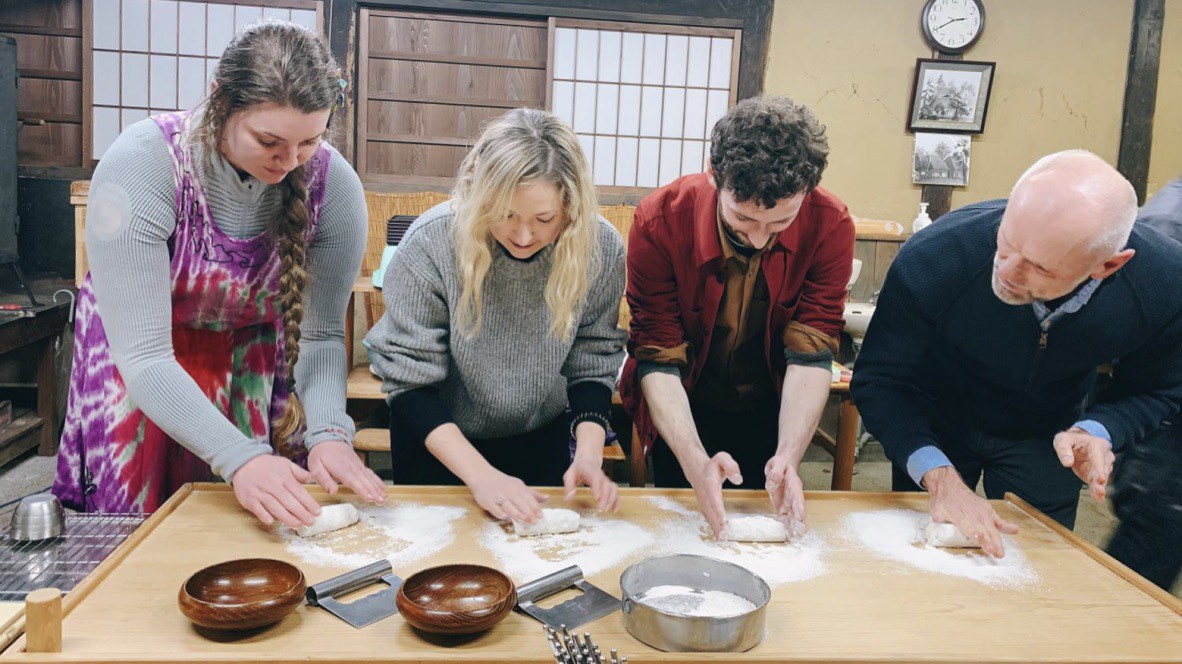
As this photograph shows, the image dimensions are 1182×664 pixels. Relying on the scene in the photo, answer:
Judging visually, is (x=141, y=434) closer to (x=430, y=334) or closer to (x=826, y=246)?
(x=430, y=334)

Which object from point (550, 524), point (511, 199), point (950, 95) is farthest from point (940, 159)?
point (550, 524)

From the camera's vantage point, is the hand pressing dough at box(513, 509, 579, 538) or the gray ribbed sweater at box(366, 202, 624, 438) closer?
the hand pressing dough at box(513, 509, 579, 538)

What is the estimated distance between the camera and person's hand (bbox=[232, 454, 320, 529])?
4.90 ft

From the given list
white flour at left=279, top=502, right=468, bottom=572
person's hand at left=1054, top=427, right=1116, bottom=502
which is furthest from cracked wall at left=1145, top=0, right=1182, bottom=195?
white flour at left=279, top=502, right=468, bottom=572

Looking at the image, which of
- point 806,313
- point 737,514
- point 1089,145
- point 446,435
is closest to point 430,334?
point 446,435

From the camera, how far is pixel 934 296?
6.21 feet

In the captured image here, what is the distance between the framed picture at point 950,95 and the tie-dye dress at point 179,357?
4154 mm

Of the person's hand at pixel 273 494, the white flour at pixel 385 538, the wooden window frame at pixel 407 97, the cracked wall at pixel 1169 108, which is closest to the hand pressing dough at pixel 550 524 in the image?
the white flour at pixel 385 538

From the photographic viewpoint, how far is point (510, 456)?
2.03 m

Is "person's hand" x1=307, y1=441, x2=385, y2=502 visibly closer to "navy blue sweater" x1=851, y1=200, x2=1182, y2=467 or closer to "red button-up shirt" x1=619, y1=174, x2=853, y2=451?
"red button-up shirt" x1=619, y1=174, x2=853, y2=451

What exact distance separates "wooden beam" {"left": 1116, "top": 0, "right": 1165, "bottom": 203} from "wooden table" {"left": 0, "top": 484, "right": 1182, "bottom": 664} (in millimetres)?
4566

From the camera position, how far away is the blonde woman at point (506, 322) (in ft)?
5.37

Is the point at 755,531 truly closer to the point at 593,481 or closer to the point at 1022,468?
the point at 593,481

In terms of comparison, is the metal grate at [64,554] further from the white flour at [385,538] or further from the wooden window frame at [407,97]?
the wooden window frame at [407,97]
